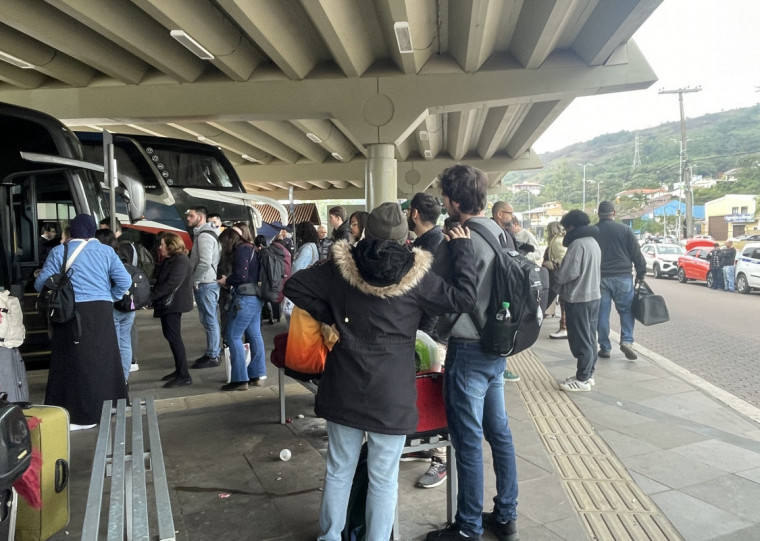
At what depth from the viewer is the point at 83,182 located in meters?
6.68

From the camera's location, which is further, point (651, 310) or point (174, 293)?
point (651, 310)

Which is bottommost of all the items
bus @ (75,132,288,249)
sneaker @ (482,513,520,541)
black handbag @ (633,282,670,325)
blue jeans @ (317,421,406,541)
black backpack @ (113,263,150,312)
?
sneaker @ (482,513,520,541)

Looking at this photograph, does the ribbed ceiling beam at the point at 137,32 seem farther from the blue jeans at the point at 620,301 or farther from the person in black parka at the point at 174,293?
the blue jeans at the point at 620,301

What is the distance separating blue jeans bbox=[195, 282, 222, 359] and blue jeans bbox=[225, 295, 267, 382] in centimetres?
93

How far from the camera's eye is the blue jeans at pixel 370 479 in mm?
2531

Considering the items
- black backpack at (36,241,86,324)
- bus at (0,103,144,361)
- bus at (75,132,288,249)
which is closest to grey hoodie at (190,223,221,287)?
bus at (0,103,144,361)

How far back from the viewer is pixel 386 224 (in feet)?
8.40

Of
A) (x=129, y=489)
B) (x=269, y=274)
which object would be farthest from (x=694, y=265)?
(x=129, y=489)

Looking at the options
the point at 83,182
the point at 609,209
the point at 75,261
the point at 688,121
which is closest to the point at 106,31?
the point at 83,182

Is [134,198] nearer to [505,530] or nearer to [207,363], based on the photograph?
[207,363]

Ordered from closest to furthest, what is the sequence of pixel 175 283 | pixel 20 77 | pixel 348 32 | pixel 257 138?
pixel 175 283
pixel 348 32
pixel 20 77
pixel 257 138

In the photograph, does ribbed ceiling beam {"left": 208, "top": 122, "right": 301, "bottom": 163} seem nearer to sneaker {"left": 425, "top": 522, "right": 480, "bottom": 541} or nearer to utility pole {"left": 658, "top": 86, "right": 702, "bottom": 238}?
sneaker {"left": 425, "top": 522, "right": 480, "bottom": 541}

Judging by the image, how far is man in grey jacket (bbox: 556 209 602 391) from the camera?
573 centimetres

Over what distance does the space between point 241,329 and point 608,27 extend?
7.59m
